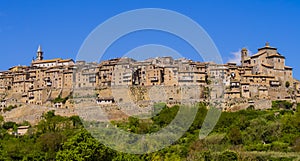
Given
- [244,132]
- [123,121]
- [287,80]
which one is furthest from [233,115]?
[287,80]

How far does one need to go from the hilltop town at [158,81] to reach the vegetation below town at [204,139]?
10.7 ft

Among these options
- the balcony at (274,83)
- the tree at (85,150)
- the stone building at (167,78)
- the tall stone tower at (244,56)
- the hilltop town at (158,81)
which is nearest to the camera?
the tree at (85,150)

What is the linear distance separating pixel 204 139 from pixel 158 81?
1510 cm

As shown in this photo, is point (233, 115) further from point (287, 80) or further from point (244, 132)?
point (287, 80)

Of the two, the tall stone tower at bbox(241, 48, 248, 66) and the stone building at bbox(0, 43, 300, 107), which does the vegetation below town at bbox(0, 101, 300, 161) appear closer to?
the stone building at bbox(0, 43, 300, 107)

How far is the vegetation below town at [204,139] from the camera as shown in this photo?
98.2 ft

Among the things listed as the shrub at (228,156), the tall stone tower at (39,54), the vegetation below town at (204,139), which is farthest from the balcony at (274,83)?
the tall stone tower at (39,54)

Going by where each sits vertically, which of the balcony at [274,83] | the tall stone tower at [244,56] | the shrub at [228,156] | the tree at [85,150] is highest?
the tall stone tower at [244,56]

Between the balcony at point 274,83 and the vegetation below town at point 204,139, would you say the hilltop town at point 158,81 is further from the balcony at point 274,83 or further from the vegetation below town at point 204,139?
the vegetation below town at point 204,139

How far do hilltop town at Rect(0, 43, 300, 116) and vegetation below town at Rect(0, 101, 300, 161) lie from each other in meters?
3.25

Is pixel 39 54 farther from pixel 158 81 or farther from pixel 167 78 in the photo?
pixel 167 78

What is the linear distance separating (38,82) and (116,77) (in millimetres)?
8251

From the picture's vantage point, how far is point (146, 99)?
47.8 metres

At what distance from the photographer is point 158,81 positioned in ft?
165
